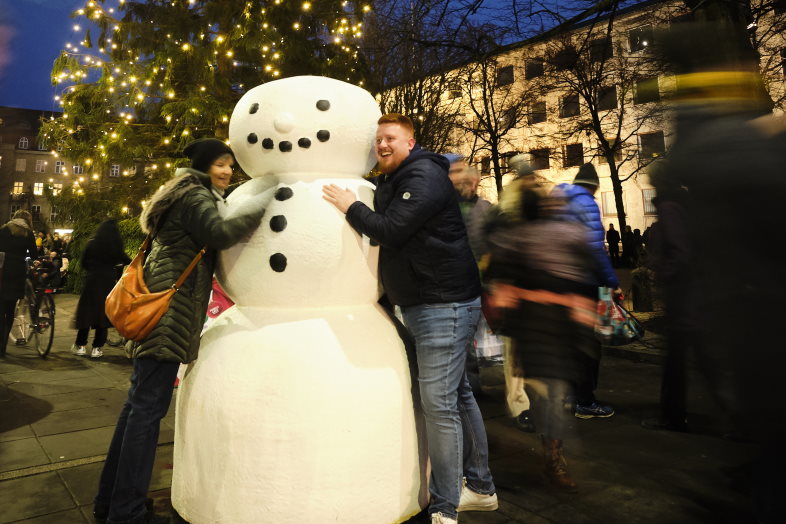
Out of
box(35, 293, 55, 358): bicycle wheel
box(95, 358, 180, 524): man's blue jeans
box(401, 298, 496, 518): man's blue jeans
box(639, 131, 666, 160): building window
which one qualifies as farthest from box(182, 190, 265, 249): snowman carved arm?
box(639, 131, 666, 160): building window

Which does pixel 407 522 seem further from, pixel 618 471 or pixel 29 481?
pixel 29 481

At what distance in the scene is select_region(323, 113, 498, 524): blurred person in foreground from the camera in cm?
252

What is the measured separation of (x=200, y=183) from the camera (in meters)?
2.72

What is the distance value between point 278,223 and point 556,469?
2120 mm

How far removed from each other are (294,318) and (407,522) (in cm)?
115

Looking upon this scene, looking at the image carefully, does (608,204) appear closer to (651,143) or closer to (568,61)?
(651,143)

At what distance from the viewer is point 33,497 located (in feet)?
10.1

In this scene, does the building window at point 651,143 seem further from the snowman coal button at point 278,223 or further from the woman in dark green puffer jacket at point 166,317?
the woman in dark green puffer jacket at point 166,317

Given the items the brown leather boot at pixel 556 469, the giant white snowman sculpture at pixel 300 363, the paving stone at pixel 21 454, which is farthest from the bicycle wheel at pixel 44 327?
the brown leather boot at pixel 556 469

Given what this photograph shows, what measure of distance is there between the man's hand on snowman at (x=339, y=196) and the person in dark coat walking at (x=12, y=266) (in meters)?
6.22

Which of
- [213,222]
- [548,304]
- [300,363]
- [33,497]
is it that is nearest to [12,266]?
[33,497]

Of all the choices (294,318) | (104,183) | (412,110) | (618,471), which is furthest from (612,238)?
(294,318)

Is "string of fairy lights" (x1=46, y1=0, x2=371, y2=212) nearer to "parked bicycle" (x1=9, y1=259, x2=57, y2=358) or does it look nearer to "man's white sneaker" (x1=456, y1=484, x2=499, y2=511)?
"parked bicycle" (x1=9, y1=259, x2=57, y2=358)

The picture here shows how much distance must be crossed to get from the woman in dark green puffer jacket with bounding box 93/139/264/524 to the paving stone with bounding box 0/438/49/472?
4.40 feet
